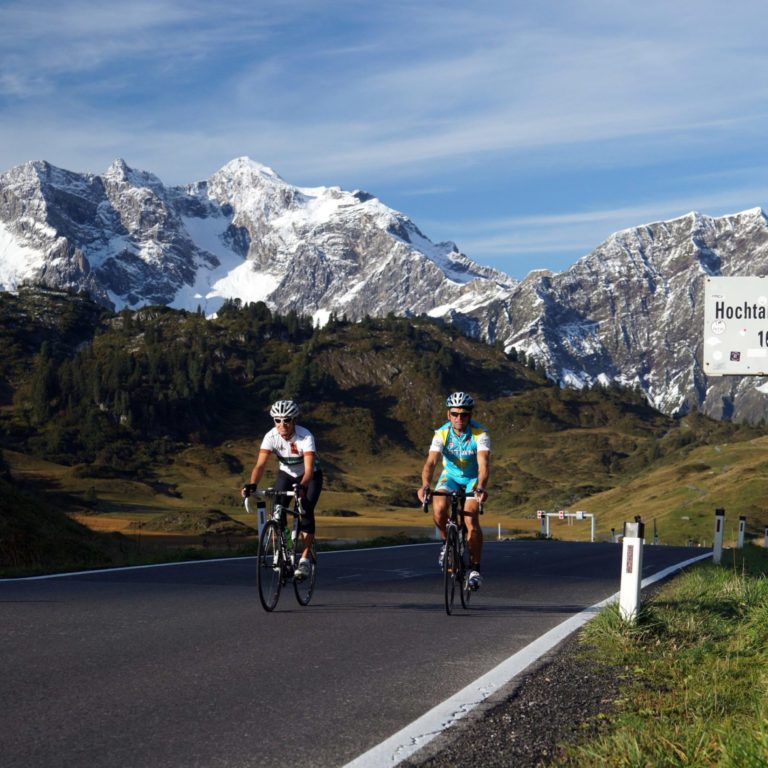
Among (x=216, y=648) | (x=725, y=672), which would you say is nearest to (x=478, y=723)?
(x=725, y=672)

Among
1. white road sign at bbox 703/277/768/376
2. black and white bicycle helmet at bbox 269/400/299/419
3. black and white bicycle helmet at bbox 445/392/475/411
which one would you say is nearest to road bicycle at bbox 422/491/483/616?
black and white bicycle helmet at bbox 445/392/475/411

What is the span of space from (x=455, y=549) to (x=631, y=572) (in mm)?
2847

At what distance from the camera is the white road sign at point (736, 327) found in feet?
40.2

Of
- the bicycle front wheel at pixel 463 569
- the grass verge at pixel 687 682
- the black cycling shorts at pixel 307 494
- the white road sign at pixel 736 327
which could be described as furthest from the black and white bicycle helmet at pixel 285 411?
the white road sign at pixel 736 327

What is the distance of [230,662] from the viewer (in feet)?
30.1

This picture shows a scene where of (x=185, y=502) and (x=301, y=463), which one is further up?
(x=301, y=463)

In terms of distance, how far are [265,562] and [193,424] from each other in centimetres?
18872

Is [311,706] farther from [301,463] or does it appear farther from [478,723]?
[301,463]

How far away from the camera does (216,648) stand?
991 centimetres

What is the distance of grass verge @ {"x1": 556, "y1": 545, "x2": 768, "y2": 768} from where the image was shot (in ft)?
18.5

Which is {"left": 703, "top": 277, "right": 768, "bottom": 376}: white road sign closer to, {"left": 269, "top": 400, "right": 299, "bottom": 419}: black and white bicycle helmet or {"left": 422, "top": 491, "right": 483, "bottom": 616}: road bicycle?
{"left": 422, "top": 491, "right": 483, "bottom": 616}: road bicycle

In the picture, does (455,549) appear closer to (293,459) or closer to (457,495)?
(457,495)

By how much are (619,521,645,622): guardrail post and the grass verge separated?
0.37 ft

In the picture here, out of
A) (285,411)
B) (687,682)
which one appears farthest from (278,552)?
(687,682)
